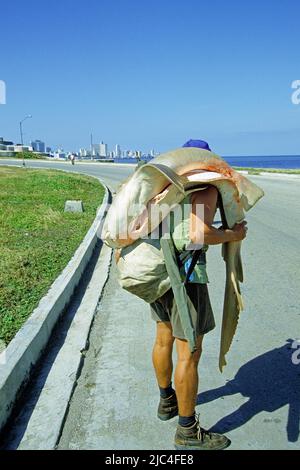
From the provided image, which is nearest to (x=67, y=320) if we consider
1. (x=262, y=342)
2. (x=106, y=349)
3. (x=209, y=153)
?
(x=106, y=349)

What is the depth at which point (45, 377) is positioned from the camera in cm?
371

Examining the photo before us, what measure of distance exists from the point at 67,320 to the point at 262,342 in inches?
76.8

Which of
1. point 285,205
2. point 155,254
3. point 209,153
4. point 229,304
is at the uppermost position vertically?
point 209,153

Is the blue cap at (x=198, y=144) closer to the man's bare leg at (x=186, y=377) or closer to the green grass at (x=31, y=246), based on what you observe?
the man's bare leg at (x=186, y=377)

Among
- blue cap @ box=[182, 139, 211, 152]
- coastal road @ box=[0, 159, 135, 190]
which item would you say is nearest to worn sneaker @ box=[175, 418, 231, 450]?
blue cap @ box=[182, 139, 211, 152]

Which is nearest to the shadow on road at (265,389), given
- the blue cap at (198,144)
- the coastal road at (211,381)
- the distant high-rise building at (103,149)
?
the coastal road at (211,381)

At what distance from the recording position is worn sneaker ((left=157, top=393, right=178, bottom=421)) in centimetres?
316

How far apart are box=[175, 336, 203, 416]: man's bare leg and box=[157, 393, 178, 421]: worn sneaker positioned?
11.0 inches

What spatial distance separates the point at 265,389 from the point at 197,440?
2.80ft

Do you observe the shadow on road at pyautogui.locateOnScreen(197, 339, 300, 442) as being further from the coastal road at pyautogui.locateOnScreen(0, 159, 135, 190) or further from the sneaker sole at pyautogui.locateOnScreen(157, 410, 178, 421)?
the coastal road at pyautogui.locateOnScreen(0, 159, 135, 190)

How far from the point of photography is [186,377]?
287 centimetres

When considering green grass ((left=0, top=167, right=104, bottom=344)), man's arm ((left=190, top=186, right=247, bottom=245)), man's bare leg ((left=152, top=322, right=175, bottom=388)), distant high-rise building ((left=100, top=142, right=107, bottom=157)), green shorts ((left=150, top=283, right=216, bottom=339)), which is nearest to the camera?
man's arm ((left=190, top=186, right=247, bottom=245))

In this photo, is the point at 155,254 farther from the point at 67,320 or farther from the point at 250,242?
the point at 250,242

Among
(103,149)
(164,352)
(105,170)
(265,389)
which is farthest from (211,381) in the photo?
(103,149)
